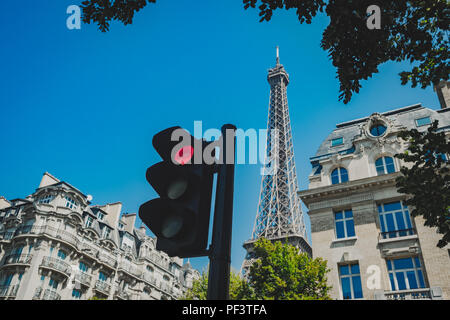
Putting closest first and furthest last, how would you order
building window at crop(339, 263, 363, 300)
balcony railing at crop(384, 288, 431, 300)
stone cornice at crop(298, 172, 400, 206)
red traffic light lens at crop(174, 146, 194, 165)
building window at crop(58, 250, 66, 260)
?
red traffic light lens at crop(174, 146, 194, 165) < balcony railing at crop(384, 288, 431, 300) < building window at crop(339, 263, 363, 300) < stone cornice at crop(298, 172, 400, 206) < building window at crop(58, 250, 66, 260)

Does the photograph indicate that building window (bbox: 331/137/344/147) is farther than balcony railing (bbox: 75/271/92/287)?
No

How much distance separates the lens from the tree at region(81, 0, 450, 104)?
7.81 m

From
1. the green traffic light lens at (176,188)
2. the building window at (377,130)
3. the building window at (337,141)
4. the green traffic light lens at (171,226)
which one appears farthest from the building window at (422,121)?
the green traffic light lens at (171,226)

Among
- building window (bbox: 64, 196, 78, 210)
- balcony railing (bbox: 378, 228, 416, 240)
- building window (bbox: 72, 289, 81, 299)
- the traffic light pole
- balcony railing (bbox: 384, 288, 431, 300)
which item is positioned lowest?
the traffic light pole

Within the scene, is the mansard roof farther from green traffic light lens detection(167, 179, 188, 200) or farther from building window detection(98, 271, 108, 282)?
building window detection(98, 271, 108, 282)

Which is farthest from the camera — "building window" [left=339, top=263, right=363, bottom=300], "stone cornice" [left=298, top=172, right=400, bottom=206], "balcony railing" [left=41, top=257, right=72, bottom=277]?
"balcony railing" [left=41, top=257, right=72, bottom=277]

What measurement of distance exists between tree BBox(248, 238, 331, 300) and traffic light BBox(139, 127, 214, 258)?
2246 cm

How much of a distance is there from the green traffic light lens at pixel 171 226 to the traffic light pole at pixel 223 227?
0.31 meters

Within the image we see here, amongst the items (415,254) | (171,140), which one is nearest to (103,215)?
(415,254)

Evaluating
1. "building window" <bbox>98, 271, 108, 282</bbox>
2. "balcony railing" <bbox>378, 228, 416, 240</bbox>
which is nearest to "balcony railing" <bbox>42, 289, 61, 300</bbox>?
"building window" <bbox>98, 271, 108, 282</bbox>

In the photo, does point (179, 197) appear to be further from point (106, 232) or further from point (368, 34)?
point (106, 232)

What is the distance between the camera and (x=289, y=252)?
28.1m

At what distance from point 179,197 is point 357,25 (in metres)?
6.39

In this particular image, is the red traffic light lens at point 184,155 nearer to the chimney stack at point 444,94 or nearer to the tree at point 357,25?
the tree at point 357,25
